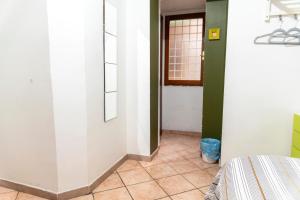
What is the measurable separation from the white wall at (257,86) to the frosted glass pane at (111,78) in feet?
4.16

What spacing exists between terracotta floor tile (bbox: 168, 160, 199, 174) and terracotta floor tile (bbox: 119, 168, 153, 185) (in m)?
0.40

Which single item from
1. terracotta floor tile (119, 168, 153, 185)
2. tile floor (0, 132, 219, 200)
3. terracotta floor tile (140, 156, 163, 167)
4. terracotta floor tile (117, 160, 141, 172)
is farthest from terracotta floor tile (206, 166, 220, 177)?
terracotta floor tile (117, 160, 141, 172)

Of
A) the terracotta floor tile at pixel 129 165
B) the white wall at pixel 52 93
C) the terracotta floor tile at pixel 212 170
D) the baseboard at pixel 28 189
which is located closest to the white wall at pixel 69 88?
the white wall at pixel 52 93

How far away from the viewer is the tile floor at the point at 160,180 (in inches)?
79.8

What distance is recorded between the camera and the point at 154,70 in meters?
2.88

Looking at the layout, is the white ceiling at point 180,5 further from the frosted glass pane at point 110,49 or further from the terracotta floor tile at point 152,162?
the terracotta floor tile at point 152,162

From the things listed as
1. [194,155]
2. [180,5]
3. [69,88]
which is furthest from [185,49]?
[69,88]

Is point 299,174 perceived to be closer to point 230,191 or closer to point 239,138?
point 230,191

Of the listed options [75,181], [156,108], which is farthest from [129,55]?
[75,181]

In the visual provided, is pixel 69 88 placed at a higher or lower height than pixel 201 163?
higher

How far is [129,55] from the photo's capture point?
2.72m

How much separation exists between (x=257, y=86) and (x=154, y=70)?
1272mm

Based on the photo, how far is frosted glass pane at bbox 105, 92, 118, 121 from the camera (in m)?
2.33

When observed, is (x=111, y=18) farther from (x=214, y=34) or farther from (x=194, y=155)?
(x=194, y=155)
